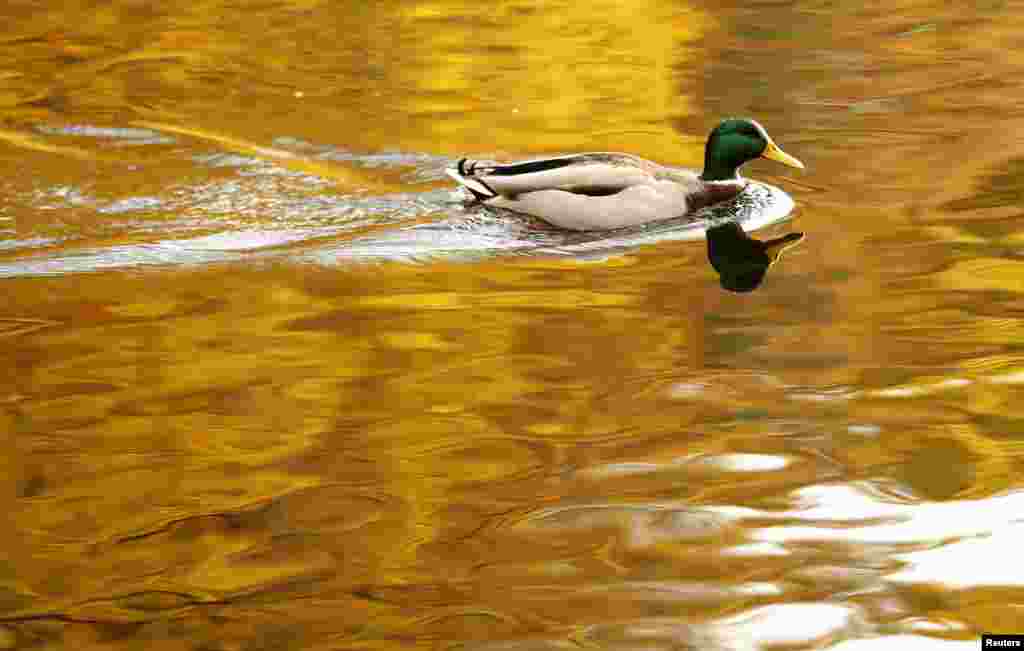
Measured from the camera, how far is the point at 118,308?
7492 millimetres

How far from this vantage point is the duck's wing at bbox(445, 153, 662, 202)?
28.9 feet

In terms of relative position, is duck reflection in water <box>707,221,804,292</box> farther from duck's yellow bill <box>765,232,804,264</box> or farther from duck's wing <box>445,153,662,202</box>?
duck's wing <box>445,153,662,202</box>

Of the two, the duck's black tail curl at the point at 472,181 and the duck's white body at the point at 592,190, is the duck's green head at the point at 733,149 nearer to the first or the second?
the duck's white body at the point at 592,190

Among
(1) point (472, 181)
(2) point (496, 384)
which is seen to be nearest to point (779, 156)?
(1) point (472, 181)

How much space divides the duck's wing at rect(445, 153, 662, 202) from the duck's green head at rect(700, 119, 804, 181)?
1.33 ft

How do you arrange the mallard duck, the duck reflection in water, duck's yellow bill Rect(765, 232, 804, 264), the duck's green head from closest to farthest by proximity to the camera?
the duck reflection in water < duck's yellow bill Rect(765, 232, 804, 264) < the mallard duck < the duck's green head

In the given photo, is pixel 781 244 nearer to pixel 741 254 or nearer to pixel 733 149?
pixel 741 254

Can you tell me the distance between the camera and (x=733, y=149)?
9375 mm

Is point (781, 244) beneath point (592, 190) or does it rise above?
beneath

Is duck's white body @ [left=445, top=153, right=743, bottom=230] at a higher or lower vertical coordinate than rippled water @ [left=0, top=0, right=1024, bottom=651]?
higher

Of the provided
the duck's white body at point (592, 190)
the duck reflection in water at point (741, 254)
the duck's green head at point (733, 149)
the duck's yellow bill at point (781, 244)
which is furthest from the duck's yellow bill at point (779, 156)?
the duck's yellow bill at point (781, 244)

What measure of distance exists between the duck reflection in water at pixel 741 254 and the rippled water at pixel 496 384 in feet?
0.40

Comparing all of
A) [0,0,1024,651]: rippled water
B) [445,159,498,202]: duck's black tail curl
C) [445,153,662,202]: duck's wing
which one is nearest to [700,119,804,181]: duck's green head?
[0,0,1024,651]: rippled water

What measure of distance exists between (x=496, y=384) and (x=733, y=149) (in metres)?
3.67
